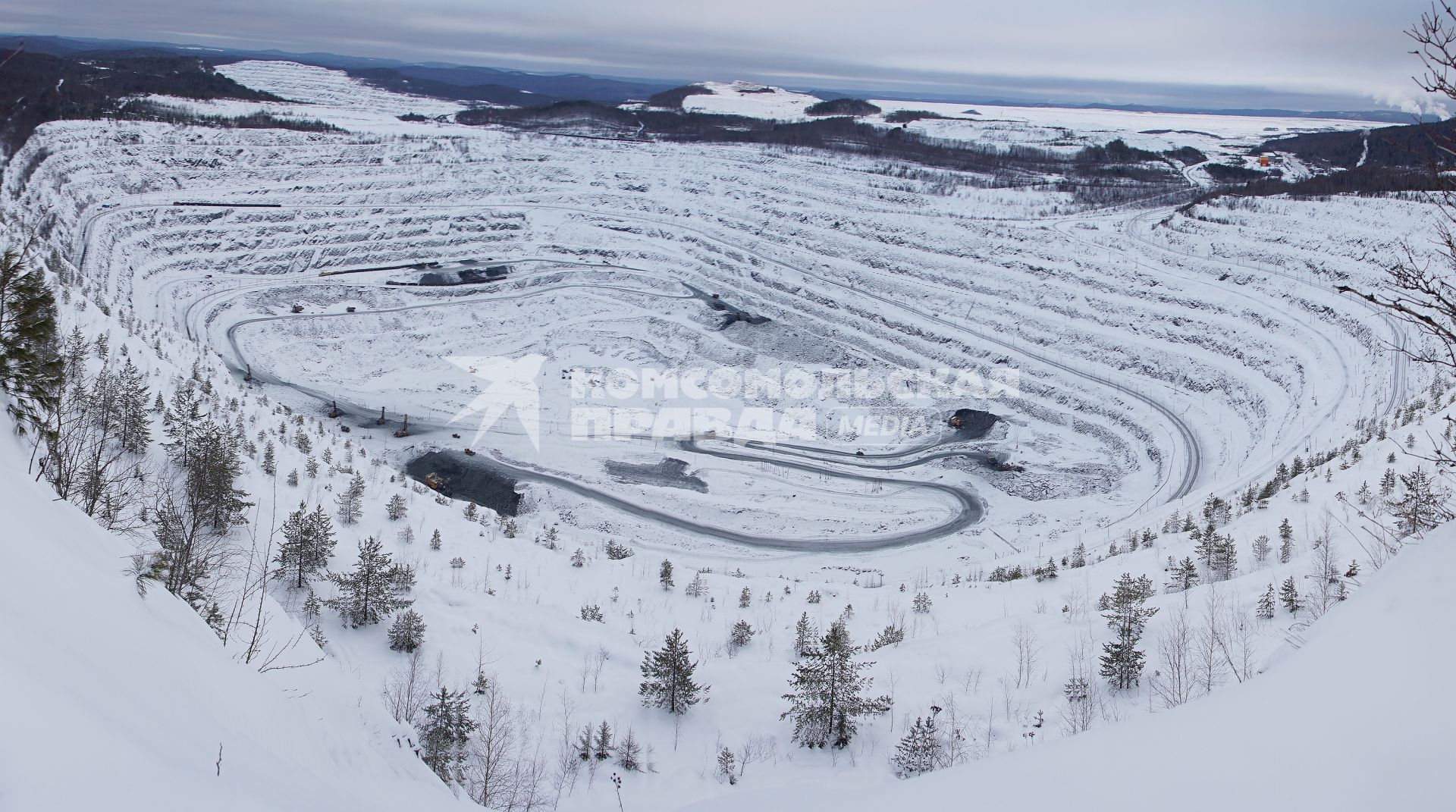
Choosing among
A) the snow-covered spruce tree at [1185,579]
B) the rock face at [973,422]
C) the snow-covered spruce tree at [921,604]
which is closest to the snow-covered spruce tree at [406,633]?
the snow-covered spruce tree at [921,604]

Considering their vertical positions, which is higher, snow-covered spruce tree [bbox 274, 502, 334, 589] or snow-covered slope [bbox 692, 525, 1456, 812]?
snow-covered slope [bbox 692, 525, 1456, 812]

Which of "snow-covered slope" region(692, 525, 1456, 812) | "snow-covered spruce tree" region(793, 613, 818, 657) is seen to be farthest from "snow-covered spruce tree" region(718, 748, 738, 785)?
"snow-covered slope" region(692, 525, 1456, 812)

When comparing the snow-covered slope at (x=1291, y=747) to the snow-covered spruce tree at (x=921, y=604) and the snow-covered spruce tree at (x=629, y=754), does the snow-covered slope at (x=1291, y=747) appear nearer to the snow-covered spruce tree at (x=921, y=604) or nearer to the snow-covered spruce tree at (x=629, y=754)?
the snow-covered spruce tree at (x=629, y=754)

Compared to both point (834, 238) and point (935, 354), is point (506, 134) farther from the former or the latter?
point (935, 354)

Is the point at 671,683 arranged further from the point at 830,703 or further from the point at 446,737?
the point at 446,737

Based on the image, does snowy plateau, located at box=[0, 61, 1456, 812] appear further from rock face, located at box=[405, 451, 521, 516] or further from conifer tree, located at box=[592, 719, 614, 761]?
rock face, located at box=[405, 451, 521, 516]
